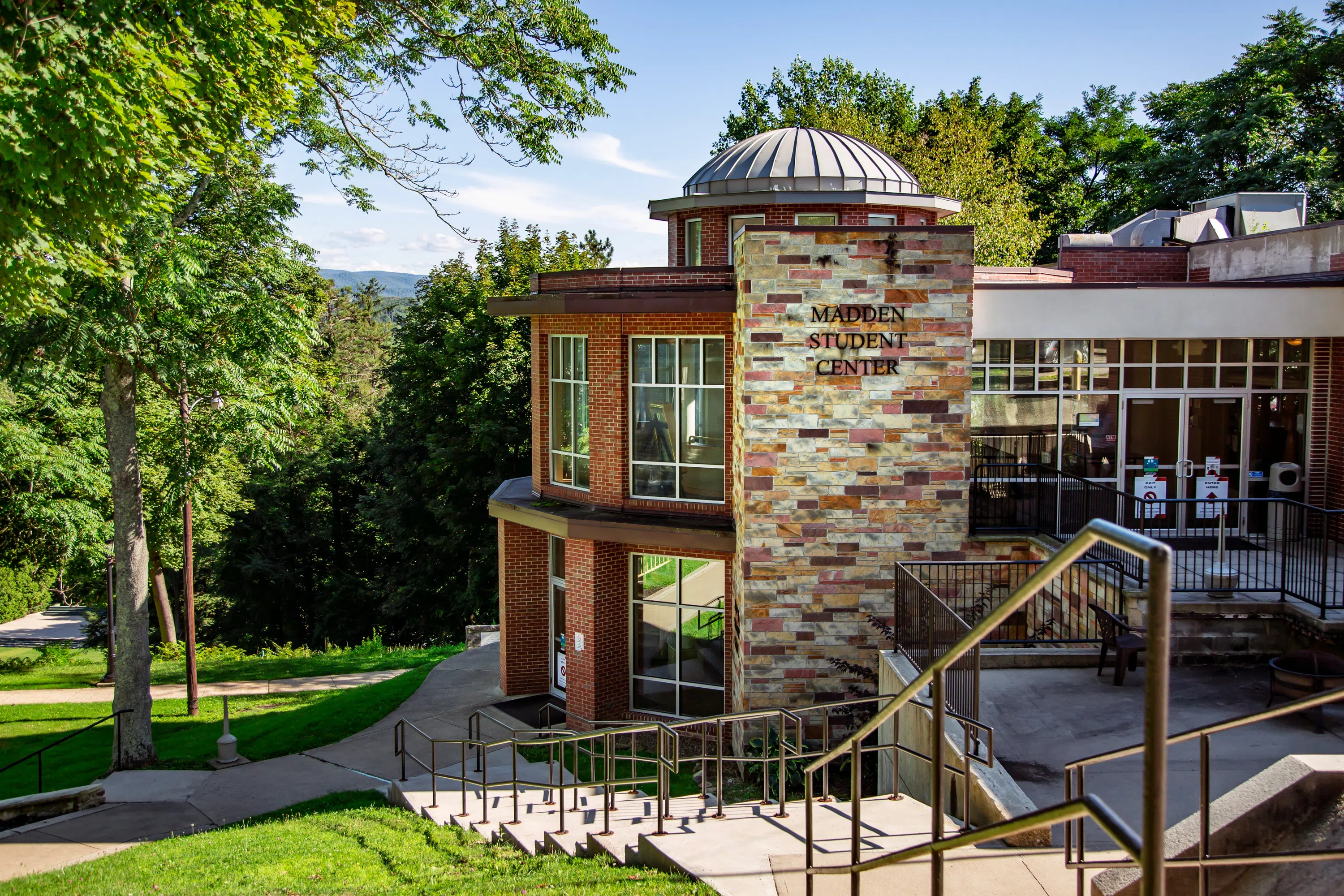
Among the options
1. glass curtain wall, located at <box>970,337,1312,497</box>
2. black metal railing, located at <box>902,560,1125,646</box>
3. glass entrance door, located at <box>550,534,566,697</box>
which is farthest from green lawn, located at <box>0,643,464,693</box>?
glass curtain wall, located at <box>970,337,1312,497</box>

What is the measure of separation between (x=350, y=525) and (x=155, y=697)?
20.4 m

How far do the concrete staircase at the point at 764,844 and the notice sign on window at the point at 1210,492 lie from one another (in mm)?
9830

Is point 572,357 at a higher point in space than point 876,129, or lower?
lower

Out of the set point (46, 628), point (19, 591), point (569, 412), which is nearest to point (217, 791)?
point (569, 412)

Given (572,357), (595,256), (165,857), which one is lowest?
(165,857)

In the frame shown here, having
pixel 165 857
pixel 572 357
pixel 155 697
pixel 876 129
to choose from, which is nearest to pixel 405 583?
pixel 155 697

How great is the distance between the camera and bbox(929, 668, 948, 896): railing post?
3.71m

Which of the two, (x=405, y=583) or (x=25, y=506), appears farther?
(x=405, y=583)

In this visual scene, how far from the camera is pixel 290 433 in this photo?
134 ft

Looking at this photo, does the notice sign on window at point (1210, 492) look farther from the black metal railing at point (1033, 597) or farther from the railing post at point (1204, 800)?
the railing post at point (1204, 800)

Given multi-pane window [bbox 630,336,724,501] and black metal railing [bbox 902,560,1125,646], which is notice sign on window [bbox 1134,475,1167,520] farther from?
multi-pane window [bbox 630,336,724,501]

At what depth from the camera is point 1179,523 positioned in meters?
15.7

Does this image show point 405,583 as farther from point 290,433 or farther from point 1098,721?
point 1098,721

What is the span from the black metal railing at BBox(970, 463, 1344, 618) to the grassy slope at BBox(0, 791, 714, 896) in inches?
311
